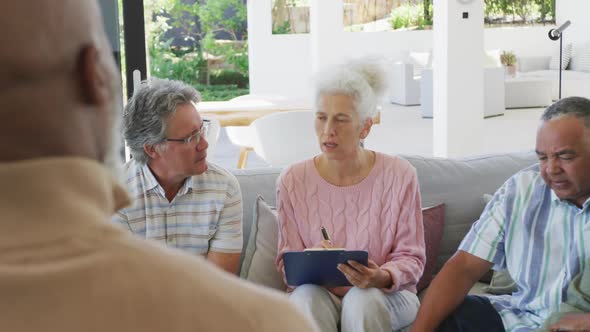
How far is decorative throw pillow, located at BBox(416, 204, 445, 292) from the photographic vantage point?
353 cm

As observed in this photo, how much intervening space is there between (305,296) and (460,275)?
0.51 m

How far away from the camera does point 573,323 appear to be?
263 cm

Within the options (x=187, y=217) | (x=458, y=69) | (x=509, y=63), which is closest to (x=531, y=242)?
(x=187, y=217)

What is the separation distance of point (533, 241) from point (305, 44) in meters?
12.9

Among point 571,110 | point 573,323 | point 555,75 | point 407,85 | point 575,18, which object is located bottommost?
point 573,323

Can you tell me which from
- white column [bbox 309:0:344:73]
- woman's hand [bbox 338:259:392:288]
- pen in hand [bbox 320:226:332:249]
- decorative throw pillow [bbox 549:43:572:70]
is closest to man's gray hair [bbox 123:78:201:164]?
pen in hand [bbox 320:226:332:249]

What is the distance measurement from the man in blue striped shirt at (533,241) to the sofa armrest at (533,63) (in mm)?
13439

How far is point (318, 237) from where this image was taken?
325 centimetres

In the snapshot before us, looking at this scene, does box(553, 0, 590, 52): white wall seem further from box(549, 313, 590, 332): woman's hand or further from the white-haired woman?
box(549, 313, 590, 332): woman's hand

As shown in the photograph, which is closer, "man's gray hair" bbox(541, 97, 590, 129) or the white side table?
"man's gray hair" bbox(541, 97, 590, 129)

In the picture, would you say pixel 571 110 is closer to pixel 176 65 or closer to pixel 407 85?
pixel 407 85

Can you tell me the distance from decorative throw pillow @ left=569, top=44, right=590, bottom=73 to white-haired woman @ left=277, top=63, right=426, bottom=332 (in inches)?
469

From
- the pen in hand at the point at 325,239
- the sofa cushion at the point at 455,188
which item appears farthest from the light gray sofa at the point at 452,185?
the pen in hand at the point at 325,239

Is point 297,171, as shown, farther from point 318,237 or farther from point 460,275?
point 460,275
